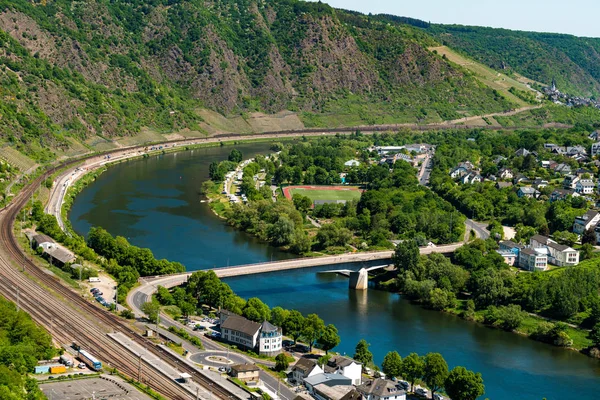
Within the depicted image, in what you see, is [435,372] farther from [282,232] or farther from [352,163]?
[352,163]

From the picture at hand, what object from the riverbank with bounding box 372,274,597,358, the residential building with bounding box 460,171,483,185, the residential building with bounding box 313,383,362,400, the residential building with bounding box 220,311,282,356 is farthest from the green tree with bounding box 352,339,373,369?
the residential building with bounding box 460,171,483,185

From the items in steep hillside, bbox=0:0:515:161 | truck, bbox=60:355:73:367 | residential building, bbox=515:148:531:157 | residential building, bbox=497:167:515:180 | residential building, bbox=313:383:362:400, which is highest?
steep hillside, bbox=0:0:515:161

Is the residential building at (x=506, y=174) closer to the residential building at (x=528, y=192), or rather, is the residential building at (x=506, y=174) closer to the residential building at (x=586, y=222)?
the residential building at (x=528, y=192)

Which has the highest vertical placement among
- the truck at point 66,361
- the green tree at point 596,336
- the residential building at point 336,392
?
the truck at point 66,361

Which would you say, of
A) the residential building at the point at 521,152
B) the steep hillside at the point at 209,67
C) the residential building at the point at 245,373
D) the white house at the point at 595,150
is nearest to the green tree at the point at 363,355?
the residential building at the point at 245,373

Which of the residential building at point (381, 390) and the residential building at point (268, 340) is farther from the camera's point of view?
the residential building at point (268, 340)

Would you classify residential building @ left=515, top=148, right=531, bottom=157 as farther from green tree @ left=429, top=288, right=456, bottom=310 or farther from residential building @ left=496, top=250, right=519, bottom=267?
green tree @ left=429, top=288, right=456, bottom=310

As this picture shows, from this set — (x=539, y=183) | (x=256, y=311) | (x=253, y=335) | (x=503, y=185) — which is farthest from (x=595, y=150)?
(x=253, y=335)
